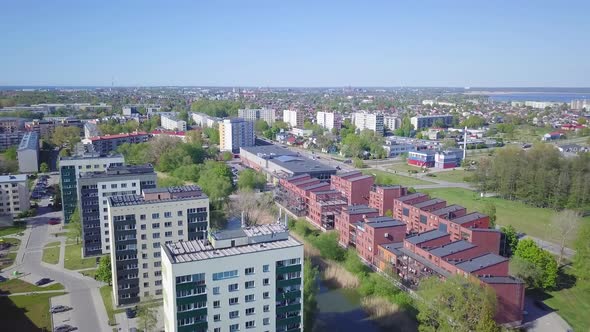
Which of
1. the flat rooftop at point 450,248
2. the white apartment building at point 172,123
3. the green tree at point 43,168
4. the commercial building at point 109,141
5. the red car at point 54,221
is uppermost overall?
the white apartment building at point 172,123

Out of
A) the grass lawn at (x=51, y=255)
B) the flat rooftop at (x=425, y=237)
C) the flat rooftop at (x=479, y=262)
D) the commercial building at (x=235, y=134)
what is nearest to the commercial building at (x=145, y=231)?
the grass lawn at (x=51, y=255)

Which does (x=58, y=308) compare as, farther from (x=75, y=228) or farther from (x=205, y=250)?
(x=205, y=250)

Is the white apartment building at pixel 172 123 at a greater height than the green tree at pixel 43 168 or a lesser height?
greater

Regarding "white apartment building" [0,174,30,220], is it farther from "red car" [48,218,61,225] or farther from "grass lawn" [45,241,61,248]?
"grass lawn" [45,241,61,248]

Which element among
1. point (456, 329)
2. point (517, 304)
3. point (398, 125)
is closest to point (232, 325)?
point (456, 329)

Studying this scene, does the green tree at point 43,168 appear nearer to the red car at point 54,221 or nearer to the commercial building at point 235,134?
the red car at point 54,221

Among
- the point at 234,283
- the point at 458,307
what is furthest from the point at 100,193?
the point at 458,307

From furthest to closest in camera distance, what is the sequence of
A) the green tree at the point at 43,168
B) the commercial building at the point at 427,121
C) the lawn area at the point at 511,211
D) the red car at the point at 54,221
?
the commercial building at the point at 427,121, the green tree at the point at 43,168, the red car at the point at 54,221, the lawn area at the point at 511,211
